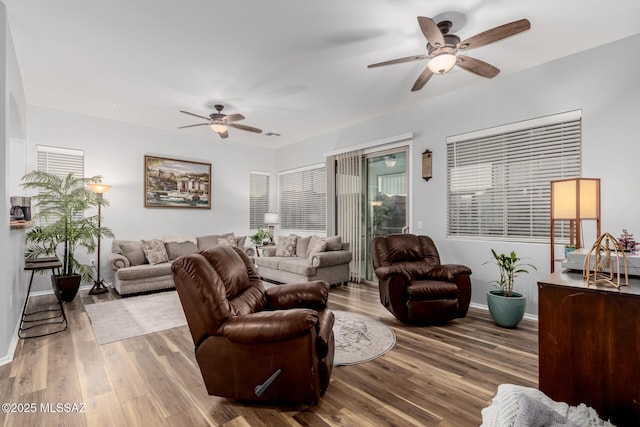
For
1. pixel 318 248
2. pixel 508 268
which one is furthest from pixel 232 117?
pixel 508 268

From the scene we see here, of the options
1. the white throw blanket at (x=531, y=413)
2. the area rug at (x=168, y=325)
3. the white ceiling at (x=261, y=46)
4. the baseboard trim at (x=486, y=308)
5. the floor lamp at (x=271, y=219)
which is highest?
the white ceiling at (x=261, y=46)

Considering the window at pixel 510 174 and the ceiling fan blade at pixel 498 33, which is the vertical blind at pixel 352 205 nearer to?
the window at pixel 510 174

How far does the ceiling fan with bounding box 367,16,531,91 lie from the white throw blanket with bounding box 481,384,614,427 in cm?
243

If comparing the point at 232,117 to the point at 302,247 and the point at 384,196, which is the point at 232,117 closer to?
the point at 302,247

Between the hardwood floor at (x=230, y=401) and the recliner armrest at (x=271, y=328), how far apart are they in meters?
0.51

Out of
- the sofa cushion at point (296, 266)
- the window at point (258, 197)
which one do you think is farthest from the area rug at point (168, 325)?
the window at point (258, 197)

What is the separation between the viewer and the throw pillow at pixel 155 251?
5398 mm

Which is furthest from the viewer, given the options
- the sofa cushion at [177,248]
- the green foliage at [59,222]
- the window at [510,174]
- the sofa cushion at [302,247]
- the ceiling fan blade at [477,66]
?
the sofa cushion at [302,247]

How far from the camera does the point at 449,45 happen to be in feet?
9.14

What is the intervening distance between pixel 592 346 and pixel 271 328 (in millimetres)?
1645

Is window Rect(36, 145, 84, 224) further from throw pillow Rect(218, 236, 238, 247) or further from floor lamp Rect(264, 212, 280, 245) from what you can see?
floor lamp Rect(264, 212, 280, 245)

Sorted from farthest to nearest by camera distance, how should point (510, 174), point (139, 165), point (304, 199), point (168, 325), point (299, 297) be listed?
point (304, 199), point (139, 165), point (510, 174), point (168, 325), point (299, 297)

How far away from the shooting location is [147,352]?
2.87 m

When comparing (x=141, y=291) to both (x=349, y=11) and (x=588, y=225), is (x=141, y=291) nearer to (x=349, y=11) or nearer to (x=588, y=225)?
(x=349, y=11)
